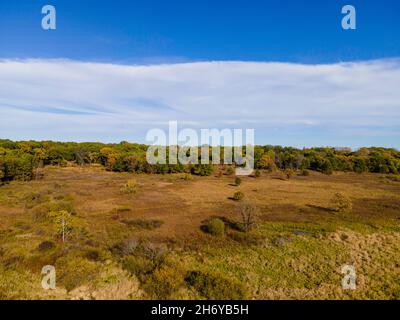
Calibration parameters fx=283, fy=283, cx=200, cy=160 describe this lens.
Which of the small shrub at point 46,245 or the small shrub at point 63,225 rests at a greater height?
the small shrub at point 63,225

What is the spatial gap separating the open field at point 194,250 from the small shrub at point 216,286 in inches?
2.5

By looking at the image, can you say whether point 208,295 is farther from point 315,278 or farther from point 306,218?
point 306,218

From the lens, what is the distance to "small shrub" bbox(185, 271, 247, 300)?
1605cm

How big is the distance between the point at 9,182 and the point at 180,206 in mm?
42802

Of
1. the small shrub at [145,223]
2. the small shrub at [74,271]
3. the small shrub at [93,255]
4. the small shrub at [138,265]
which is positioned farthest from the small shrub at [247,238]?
the small shrub at [74,271]

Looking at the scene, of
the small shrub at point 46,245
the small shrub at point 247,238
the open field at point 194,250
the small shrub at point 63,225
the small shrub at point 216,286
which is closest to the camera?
the small shrub at point 216,286

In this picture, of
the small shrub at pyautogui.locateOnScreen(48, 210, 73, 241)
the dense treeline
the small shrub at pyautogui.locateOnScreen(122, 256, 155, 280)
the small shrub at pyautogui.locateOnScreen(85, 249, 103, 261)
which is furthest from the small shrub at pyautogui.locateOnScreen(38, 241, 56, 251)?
the dense treeline

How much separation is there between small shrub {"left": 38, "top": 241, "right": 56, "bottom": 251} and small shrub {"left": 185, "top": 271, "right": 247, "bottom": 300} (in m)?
12.7

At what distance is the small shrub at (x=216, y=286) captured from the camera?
→ 16047mm

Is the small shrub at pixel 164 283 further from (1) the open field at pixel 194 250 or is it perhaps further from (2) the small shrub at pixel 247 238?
(2) the small shrub at pixel 247 238

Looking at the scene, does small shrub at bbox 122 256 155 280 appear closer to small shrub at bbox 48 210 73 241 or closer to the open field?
the open field

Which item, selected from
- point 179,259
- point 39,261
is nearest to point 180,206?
point 179,259

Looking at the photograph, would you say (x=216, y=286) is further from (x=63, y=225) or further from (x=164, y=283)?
(x=63, y=225)
